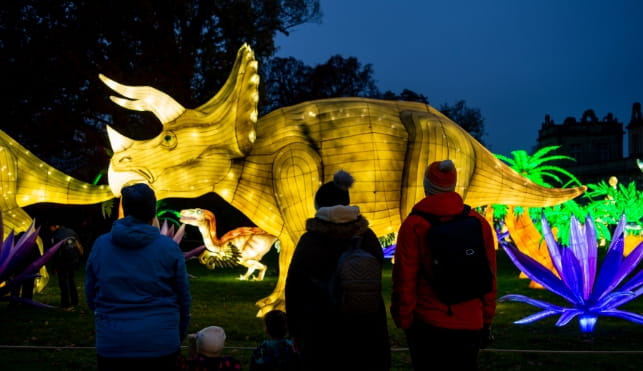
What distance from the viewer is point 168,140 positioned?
332 inches

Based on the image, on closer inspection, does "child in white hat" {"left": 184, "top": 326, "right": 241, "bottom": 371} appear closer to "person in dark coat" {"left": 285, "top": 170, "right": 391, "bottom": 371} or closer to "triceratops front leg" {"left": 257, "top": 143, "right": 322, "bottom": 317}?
"person in dark coat" {"left": 285, "top": 170, "right": 391, "bottom": 371}

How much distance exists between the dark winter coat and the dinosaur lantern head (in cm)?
484

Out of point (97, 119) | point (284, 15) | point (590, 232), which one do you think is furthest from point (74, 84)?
point (590, 232)

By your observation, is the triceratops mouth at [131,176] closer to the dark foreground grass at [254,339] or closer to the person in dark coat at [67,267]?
the dark foreground grass at [254,339]

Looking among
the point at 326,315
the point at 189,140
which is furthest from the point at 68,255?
the point at 326,315

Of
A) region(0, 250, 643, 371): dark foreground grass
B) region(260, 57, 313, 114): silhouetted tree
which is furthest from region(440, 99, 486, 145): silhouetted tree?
region(0, 250, 643, 371): dark foreground grass

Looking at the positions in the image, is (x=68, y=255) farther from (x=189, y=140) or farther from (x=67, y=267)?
(x=189, y=140)

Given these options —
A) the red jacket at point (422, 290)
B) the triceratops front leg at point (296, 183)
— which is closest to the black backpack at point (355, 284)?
the red jacket at point (422, 290)

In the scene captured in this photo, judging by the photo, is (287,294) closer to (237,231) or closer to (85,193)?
(85,193)

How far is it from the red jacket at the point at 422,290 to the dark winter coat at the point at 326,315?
0.27 meters

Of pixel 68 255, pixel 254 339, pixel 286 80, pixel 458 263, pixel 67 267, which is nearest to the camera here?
pixel 458 263

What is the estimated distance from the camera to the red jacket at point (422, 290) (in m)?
3.86

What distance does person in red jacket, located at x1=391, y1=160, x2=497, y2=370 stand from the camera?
12.6 feet

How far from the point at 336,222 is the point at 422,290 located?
2.18 ft
